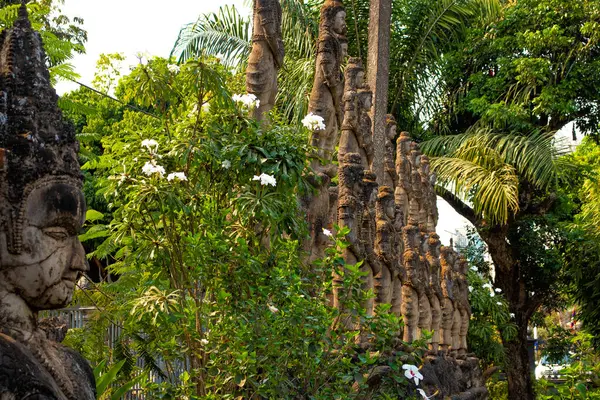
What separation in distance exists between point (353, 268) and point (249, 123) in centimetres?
141

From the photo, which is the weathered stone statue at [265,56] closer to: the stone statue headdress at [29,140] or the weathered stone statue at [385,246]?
the weathered stone statue at [385,246]

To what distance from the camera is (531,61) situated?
1955 centimetres

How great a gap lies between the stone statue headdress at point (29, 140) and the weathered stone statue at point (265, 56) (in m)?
4.32

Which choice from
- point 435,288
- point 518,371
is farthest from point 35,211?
point 518,371

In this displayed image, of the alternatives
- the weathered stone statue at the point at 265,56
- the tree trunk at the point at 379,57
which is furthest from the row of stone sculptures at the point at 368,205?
the weathered stone statue at the point at 265,56

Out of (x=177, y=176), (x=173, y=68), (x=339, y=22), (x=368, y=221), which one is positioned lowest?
(x=177, y=176)

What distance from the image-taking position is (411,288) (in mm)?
11742

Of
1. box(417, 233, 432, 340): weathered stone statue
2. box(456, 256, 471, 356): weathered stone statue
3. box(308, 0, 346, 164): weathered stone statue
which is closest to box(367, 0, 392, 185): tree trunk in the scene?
box(417, 233, 432, 340): weathered stone statue

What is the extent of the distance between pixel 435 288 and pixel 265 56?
6090 millimetres

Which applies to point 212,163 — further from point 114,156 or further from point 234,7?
point 234,7

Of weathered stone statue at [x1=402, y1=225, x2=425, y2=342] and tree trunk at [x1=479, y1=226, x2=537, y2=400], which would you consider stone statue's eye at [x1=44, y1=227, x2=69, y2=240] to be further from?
tree trunk at [x1=479, y1=226, x2=537, y2=400]

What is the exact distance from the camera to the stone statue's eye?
3650 millimetres

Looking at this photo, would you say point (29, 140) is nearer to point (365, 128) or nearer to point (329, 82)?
point (329, 82)

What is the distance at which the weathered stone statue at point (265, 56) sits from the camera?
8.10 m
